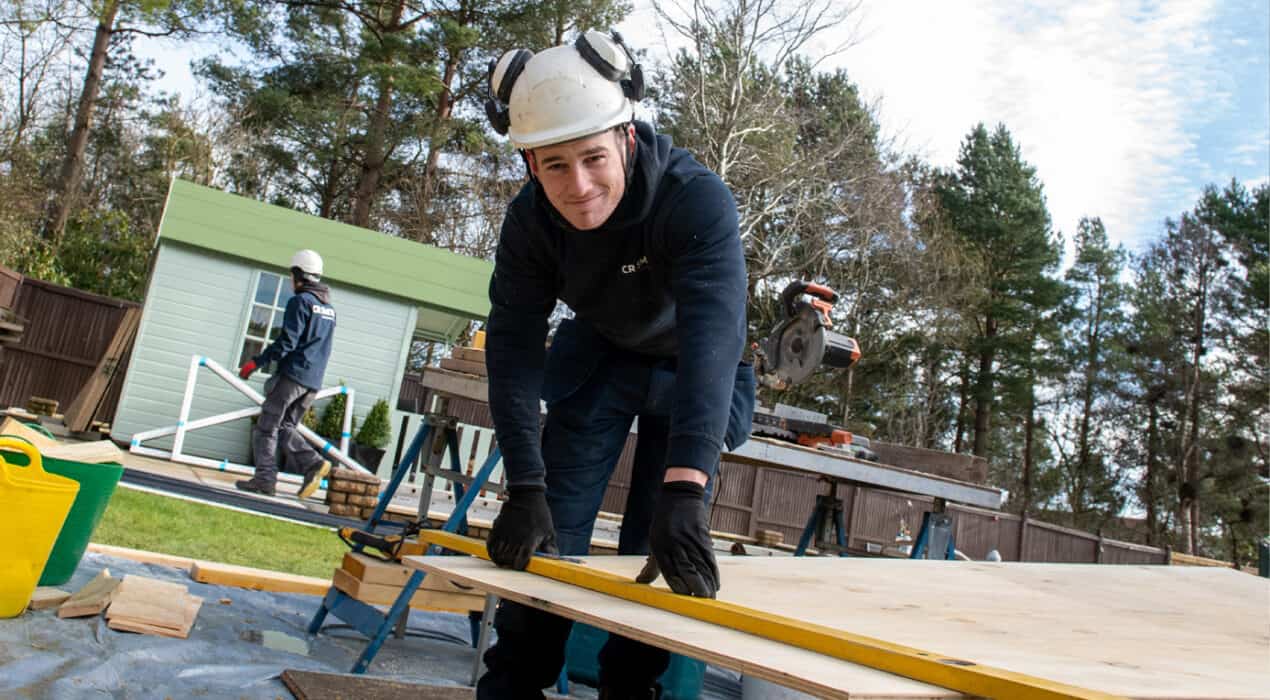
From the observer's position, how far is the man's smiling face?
185cm

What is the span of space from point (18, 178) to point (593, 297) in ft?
66.2

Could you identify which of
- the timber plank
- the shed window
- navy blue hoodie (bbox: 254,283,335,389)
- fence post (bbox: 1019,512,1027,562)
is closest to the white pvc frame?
the shed window

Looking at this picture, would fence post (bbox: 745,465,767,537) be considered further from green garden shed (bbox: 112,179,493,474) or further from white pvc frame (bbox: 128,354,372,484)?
white pvc frame (bbox: 128,354,372,484)

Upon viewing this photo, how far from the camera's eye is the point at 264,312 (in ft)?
34.2

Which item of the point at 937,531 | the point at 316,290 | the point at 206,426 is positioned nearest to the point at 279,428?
the point at 316,290

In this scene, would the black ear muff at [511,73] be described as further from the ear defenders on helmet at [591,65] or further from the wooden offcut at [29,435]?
the wooden offcut at [29,435]

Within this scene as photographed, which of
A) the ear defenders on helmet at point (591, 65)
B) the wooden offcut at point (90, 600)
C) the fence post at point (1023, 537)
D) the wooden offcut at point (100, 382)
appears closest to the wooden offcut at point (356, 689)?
the wooden offcut at point (90, 600)

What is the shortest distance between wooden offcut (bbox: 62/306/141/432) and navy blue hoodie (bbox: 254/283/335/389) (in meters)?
4.45

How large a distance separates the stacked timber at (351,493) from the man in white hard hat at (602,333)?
5462 millimetres

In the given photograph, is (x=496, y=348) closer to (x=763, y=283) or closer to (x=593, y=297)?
(x=593, y=297)

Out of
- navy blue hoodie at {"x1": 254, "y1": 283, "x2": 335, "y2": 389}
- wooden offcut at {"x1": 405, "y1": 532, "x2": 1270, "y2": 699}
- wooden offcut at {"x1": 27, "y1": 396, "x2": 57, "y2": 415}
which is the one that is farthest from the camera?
wooden offcut at {"x1": 27, "y1": 396, "x2": 57, "y2": 415}

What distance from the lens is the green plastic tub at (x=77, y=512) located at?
127 inches

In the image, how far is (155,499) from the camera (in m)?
6.16

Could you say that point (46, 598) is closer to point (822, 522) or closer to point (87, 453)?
point (87, 453)
